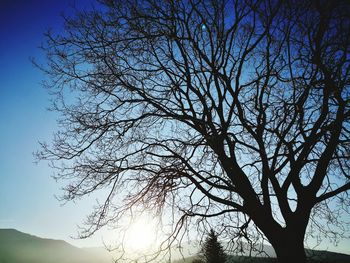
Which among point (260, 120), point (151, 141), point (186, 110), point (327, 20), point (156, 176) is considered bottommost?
point (156, 176)

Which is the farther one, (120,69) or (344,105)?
(120,69)

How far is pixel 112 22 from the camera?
636 centimetres

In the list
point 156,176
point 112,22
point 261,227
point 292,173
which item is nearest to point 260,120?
point 292,173

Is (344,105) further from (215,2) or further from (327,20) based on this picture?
(215,2)

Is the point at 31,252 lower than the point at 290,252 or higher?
higher

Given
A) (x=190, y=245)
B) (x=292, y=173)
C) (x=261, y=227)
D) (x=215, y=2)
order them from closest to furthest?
(x=261, y=227)
(x=292, y=173)
(x=215, y=2)
(x=190, y=245)

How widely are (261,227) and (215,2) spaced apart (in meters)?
5.66

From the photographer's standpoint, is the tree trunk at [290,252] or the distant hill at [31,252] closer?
the tree trunk at [290,252]

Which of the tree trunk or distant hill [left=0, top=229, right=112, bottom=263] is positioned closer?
the tree trunk


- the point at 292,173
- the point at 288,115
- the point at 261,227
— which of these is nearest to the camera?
the point at 261,227

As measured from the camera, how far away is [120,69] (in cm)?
671

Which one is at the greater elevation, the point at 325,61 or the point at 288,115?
the point at 325,61

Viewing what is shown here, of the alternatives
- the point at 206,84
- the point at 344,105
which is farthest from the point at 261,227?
the point at 206,84

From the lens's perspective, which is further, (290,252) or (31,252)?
(31,252)
